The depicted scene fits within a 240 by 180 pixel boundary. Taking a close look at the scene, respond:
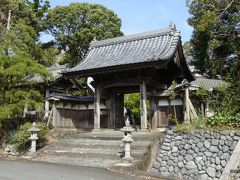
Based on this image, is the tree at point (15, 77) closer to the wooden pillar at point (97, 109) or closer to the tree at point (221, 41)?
the wooden pillar at point (97, 109)

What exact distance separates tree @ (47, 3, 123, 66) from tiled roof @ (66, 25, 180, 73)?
20.0 metres

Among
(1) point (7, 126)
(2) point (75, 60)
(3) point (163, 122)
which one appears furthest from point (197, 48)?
(1) point (7, 126)

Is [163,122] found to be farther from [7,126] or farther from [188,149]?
[7,126]

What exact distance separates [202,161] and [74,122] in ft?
35.0

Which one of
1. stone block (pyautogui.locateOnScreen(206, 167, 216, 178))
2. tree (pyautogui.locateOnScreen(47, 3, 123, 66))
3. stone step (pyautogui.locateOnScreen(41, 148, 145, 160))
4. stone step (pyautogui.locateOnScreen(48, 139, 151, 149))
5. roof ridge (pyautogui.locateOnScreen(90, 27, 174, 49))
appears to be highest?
tree (pyautogui.locateOnScreen(47, 3, 123, 66))

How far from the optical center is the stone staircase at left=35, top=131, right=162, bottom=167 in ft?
42.6

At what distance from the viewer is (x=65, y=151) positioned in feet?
48.1

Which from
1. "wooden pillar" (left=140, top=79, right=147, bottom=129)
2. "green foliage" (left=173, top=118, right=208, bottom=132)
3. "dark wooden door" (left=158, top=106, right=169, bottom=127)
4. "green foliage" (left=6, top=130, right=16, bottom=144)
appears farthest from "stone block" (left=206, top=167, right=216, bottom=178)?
"green foliage" (left=6, top=130, right=16, bottom=144)

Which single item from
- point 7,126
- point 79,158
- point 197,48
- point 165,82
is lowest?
point 79,158

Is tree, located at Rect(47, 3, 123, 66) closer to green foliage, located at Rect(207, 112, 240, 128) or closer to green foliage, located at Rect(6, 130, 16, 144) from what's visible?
green foliage, located at Rect(6, 130, 16, 144)

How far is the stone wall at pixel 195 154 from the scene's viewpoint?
11.8m

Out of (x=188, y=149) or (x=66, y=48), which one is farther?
(x=66, y=48)

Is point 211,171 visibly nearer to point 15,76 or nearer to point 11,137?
point 11,137

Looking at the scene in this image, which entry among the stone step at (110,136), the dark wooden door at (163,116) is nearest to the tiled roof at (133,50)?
the dark wooden door at (163,116)
